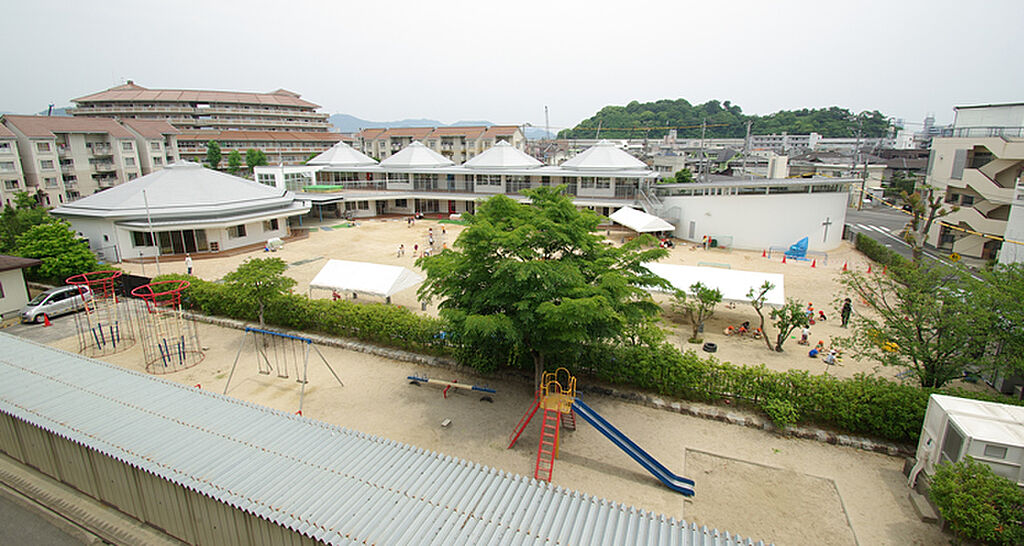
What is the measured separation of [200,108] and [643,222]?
8798cm

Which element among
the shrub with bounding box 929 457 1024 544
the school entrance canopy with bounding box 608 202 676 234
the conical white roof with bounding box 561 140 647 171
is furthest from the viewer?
the conical white roof with bounding box 561 140 647 171

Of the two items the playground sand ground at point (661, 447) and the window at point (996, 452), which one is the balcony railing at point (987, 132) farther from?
the window at point (996, 452)

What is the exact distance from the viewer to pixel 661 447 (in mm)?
11711

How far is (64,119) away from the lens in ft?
174

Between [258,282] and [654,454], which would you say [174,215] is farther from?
[654,454]

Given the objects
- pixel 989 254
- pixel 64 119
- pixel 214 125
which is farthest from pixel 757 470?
pixel 214 125

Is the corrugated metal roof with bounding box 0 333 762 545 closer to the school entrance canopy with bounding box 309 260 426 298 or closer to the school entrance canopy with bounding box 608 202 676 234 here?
the school entrance canopy with bounding box 309 260 426 298

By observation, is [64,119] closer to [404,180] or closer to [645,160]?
[404,180]

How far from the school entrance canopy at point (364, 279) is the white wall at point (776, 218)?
23654mm

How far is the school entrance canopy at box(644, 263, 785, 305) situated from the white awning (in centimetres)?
1227

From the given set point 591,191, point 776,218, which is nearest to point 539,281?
point 776,218

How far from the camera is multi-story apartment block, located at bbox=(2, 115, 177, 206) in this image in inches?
1893

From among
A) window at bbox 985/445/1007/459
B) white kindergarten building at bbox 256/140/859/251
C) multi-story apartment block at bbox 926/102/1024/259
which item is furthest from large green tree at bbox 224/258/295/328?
multi-story apartment block at bbox 926/102/1024/259

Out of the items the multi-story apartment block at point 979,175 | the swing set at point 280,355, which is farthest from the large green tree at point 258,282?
Result: the multi-story apartment block at point 979,175
